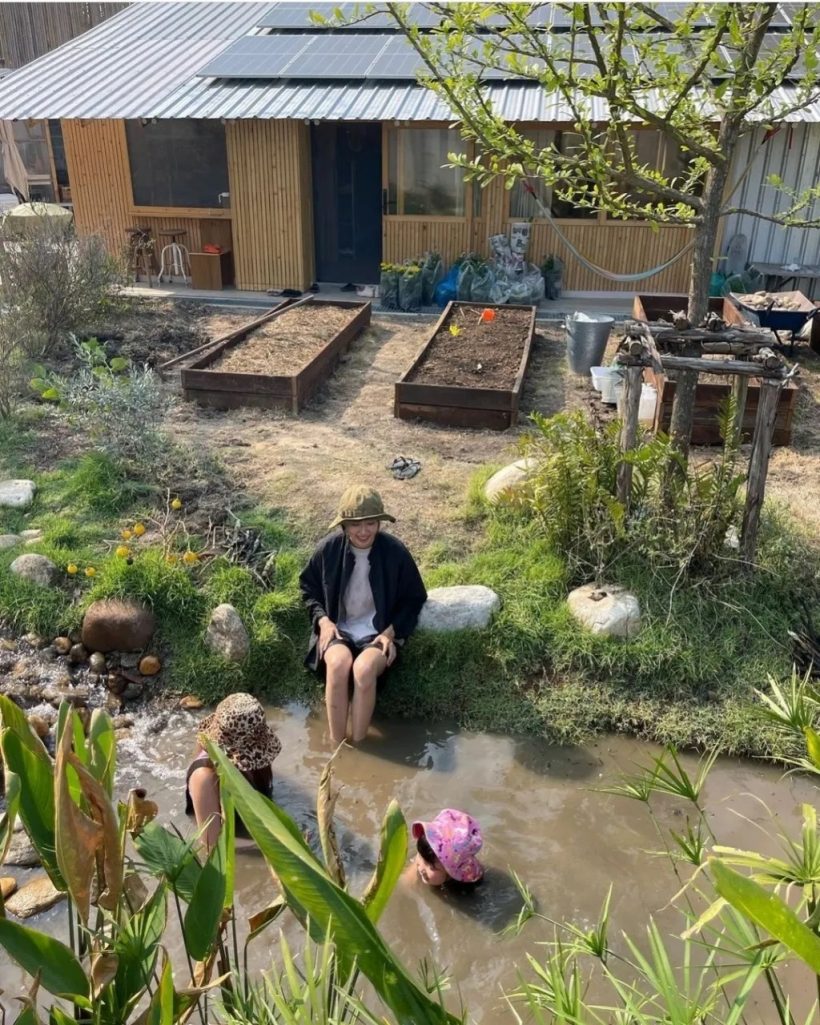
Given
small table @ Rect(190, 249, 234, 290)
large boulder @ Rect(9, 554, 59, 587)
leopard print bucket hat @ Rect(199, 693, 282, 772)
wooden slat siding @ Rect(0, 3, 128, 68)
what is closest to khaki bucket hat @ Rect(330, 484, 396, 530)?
leopard print bucket hat @ Rect(199, 693, 282, 772)

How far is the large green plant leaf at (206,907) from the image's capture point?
1.68 m

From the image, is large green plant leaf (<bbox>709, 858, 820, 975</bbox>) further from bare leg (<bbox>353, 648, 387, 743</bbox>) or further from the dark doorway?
the dark doorway

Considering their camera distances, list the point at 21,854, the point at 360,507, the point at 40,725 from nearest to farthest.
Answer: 1. the point at 21,854
2. the point at 40,725
3. the point at 360,507

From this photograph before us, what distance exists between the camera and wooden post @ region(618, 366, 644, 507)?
5.21 metres

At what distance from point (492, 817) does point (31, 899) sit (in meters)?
2.00

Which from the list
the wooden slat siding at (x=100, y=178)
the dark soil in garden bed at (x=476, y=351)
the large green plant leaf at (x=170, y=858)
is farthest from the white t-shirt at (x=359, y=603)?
the wooden slat siding at (x=100, y=178)

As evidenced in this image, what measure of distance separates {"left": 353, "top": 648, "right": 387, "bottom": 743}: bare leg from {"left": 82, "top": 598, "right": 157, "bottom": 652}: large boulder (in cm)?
140

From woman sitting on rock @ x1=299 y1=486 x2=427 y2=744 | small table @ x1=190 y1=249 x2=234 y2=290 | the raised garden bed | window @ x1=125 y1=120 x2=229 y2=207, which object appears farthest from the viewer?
window @ x1=125 y1=120 x2=229 y2=207

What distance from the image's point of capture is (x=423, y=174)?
1261 cm

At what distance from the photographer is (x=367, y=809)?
421 centimetres

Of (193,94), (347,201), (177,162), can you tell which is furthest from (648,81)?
(177,162)

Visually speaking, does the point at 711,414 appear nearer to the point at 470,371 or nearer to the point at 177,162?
the point at 470,371

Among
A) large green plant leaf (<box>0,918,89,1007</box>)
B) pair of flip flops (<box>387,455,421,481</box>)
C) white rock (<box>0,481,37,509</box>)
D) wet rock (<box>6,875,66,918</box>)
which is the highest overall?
large green plant leaf (<box>0,918,89,1007</box>)

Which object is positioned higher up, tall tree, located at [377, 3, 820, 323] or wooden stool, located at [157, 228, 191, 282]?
tall tree, located at [377, 3, 820, 323]
